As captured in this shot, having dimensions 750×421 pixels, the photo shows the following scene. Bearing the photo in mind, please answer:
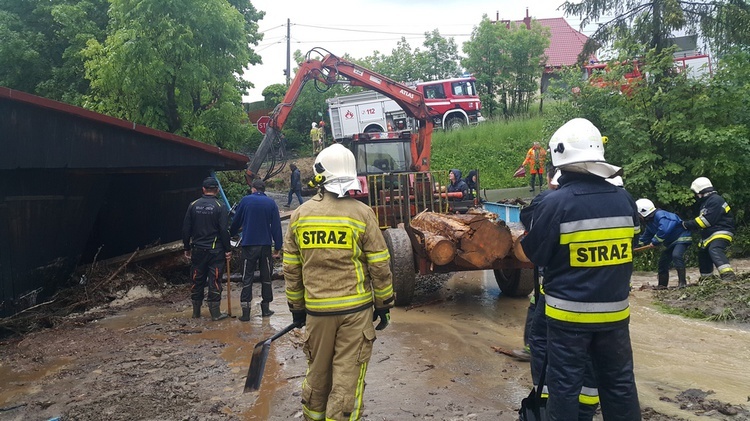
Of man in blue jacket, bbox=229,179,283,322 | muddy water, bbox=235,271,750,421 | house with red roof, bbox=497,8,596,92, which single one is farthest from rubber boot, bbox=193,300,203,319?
house with red roof, bbox=497,8,596,92

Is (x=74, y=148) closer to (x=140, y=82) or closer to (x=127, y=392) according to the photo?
(x=127, y=392)

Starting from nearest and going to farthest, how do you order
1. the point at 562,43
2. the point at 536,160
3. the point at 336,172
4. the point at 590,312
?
the point at 590,312 < the point at 336,172 < the point at 536,160 < the point at 562,43

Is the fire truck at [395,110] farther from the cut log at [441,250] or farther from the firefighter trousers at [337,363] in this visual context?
the firefighter trousers at [337,363]

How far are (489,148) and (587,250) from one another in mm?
20708

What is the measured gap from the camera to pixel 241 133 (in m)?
15.1

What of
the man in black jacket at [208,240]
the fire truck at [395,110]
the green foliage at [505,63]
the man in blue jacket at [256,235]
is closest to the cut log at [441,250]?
the man in blue jacket at [256,235]

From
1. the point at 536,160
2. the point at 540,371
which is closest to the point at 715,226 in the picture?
the point at 540,371

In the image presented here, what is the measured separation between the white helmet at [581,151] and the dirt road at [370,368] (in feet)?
6.82

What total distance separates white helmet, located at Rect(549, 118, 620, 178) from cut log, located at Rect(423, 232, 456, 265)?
11.8 feet

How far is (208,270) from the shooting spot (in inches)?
306

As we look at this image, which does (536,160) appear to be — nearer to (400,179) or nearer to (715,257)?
(400,179)

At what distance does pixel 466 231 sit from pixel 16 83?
52.1 feet

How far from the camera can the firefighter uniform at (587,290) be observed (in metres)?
3.30

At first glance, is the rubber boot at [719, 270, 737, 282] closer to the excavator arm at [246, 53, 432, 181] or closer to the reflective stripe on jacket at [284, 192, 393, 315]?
the reflective stripe on jacket at [284, 192, 393, 315]
